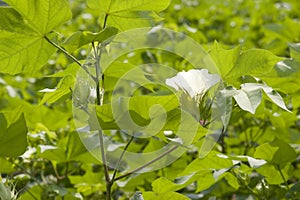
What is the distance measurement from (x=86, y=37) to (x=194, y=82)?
170 mm

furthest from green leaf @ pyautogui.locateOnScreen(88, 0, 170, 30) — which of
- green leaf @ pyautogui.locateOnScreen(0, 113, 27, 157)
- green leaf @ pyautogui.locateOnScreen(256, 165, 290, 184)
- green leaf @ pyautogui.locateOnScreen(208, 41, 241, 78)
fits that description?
green leaf @ pyautogui.locateOnScreen(256, 165, 290, 184)

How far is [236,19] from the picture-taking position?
8.90 ft

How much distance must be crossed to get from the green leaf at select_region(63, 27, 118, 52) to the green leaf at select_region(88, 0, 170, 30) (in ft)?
0.18

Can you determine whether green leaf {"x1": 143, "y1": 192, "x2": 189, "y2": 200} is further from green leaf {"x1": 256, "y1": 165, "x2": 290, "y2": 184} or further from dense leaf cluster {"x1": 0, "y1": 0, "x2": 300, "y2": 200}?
green leaf {"x1": 256, "y1": 165, "x2": 290, "y2": 184}

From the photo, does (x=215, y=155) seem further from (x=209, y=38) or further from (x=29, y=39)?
(x=209, y=38)

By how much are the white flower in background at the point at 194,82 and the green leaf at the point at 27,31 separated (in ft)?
0.63

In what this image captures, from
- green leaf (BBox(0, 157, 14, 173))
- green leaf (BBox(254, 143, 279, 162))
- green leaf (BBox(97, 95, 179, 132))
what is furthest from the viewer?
green leaf (BBox(0, 157, 14, 173))

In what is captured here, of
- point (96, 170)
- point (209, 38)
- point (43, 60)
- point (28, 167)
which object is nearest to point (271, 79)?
point (43, 60)

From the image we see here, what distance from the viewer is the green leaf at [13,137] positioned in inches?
35.1

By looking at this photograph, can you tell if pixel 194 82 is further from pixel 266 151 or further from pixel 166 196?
pixel 266 151

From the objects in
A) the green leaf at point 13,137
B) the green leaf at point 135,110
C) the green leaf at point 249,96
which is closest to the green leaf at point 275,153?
the green leaf at point 249,96

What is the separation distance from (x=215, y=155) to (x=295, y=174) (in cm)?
28

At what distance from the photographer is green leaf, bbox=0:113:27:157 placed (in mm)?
891

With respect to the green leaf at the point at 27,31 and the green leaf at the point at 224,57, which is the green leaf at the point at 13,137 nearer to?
the green leaf at the point at 27,31
